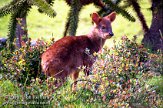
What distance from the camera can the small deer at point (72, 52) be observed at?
19.0ft

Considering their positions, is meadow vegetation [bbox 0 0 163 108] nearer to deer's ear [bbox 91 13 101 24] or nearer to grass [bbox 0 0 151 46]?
deer's ear [bbox 91 13 101 24]

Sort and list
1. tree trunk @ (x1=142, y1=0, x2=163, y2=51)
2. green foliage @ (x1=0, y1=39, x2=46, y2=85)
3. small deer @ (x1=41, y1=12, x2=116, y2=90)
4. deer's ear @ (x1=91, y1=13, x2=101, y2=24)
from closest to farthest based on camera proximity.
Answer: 1. green foliage @ (x1=0, y1=39, x2=46, y2=85)
2. small deer @ (x1=41, y1=12, x2=116, y2=90)
3. deer's ear @ (x1=91, y1=13, x2=101, y2=24)
4. tree trunk @ (x1=142, y1=0, x2=163, y2=51)

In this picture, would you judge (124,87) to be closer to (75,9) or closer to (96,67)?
(96,67)

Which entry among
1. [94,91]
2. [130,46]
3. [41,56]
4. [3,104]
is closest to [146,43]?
[130,46]

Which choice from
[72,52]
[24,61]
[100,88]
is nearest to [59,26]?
[72,52]

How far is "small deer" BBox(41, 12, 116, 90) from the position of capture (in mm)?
5805

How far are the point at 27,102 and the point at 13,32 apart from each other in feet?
6.16

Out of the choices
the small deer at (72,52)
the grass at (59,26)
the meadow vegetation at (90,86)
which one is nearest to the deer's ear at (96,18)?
the small deer at (72,52)

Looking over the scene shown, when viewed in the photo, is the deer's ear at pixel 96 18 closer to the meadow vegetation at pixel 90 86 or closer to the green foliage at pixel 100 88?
the meadow vegetation at pixel 90 86

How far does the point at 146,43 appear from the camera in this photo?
9352 millimetres

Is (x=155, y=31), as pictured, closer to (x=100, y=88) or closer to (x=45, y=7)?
(x=45, y=7)

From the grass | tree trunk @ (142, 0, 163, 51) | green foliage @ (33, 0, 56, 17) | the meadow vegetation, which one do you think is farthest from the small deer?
the grass

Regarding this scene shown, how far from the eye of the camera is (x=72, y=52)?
6328 millimetres

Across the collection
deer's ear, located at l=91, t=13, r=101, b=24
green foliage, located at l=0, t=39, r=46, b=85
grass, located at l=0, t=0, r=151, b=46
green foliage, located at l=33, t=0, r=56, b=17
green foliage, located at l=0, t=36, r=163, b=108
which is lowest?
green foliage, located at l=0, t=36, r=163, b=108
